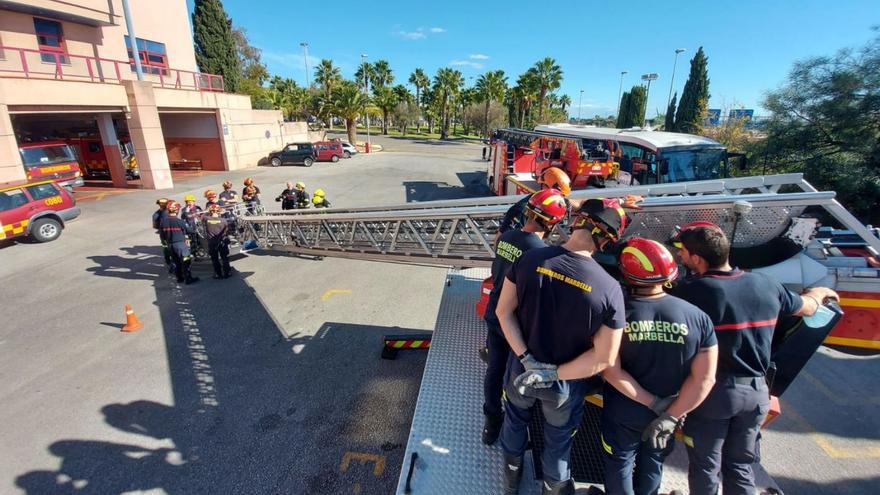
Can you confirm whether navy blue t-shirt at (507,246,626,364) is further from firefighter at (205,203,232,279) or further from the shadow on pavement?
firefighter at (205,203,232,279)

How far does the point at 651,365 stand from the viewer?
2.18m

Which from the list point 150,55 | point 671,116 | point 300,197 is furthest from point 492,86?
point 300,197

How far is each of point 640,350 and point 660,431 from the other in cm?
52

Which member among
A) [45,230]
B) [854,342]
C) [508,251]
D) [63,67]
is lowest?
[45,230]

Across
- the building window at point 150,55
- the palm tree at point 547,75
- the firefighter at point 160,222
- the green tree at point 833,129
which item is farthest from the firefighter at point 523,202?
the palm tree at point 547,75

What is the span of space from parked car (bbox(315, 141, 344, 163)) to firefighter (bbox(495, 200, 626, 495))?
2853 cm

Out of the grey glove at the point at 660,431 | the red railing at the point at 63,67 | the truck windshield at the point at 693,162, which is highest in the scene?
the red railing at the point at 63,67

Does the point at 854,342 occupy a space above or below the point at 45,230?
above

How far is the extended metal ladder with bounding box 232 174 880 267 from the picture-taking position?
10.8 ft

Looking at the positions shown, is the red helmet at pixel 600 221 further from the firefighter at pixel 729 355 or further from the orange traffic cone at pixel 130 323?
the orange traffic cone at pixel 130 323

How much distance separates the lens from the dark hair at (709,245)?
2295 millimetres

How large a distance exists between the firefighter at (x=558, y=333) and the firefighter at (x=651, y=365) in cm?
13

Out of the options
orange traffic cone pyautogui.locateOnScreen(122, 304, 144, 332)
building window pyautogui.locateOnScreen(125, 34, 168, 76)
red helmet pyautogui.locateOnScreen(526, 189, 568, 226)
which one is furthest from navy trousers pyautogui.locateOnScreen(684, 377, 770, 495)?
building window pyautogui.locateOnScreen(125, 34, 168, 76)

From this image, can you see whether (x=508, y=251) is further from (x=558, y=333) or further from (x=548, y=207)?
(x=558, y=333)
